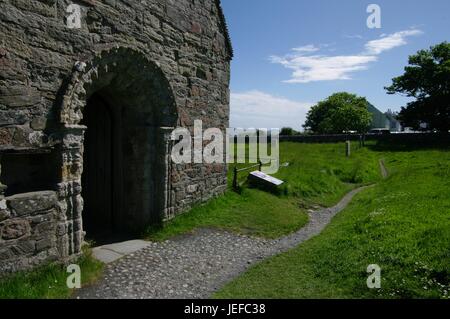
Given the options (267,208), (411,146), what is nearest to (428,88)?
(411,146)

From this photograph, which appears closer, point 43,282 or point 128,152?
point 43,282

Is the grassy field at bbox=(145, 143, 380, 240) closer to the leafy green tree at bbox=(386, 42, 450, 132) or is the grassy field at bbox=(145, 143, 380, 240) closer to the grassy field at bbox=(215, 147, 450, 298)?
the grassy field at bbox=(215, 147, 450, 298)

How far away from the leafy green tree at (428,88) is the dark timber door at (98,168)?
34835 mm

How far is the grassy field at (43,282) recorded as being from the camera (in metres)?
4.71

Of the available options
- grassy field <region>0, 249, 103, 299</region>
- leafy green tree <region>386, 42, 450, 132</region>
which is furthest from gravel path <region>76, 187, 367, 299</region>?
leafy green tree <region>386, 42, 450, 132</region>

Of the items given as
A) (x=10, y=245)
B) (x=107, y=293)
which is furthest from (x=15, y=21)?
(x=107, y=293)

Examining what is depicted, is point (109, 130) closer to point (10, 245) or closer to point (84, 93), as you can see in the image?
point (84, 93)

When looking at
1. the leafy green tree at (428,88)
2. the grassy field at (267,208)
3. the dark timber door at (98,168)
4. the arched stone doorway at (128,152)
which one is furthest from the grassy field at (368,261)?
the leafy green tree at (428,88)

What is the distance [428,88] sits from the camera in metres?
36.1

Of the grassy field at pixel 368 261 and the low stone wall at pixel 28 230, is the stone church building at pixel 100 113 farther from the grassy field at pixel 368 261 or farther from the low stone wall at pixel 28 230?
the grassy field at pixel 368 261

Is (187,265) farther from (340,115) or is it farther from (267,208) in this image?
(340,115)

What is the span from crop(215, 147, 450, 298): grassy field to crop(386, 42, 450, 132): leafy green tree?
30.2 meters

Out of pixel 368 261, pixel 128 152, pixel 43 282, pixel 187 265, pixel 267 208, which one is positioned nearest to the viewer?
pixel 43 282

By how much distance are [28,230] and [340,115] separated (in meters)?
59.1
